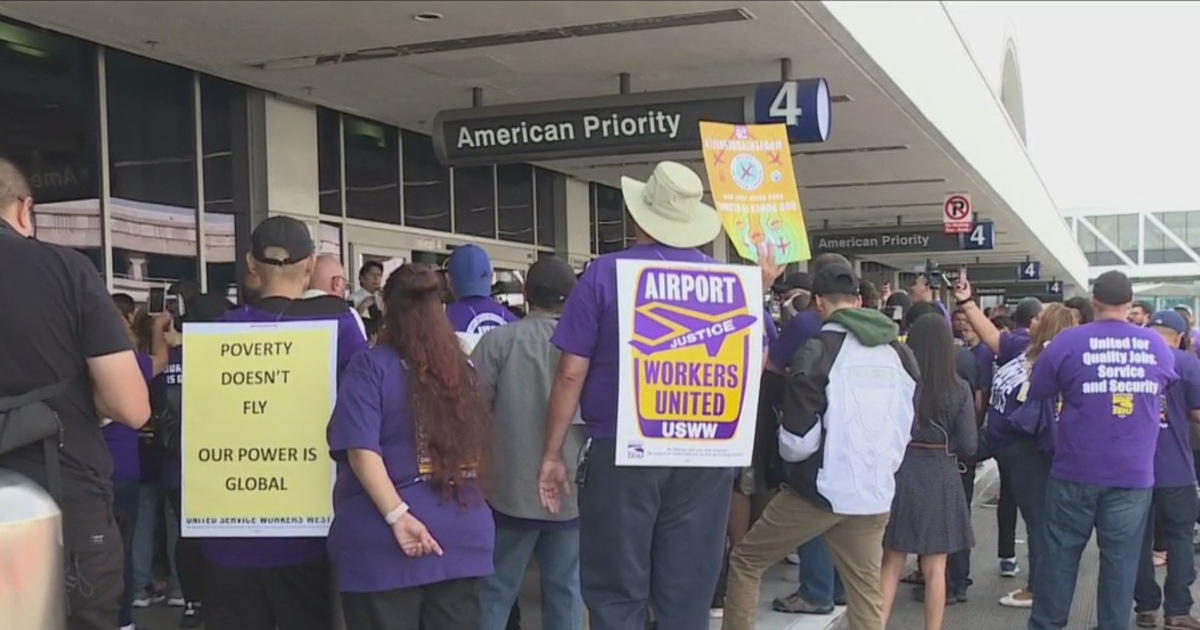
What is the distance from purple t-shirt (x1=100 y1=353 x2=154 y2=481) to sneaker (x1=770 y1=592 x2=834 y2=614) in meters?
3.62

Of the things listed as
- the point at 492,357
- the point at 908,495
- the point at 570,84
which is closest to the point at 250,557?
the point at 492,357

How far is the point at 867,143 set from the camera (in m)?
9.40

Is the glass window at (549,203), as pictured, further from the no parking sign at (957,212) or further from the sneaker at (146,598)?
the sneaker at (146,598)

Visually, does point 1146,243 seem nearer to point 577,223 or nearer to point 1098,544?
point 577,223

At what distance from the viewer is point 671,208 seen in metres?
3.76

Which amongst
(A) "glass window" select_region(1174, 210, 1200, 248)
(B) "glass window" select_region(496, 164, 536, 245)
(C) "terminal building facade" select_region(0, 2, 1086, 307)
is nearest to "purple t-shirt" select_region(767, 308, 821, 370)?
(C) "terminal building facade" select_region(0, 2, 1086, 307)

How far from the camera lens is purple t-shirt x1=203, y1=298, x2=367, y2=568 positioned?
342cm

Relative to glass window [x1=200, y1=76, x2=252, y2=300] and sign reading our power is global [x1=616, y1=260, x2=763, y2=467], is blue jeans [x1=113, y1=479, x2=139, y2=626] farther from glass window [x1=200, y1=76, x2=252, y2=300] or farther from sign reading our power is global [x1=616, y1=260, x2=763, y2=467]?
sign reading our power is global [x1=616, y1=260, x2=763, y2=467]

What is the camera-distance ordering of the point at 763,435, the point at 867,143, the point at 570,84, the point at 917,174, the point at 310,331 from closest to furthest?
1. the point at 310,331
2. the point at 763,435
3. the point at 570,84
4. the point at 867,143
5. the point at 917,174

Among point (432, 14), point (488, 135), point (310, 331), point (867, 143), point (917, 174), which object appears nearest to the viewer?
point (310, 331)

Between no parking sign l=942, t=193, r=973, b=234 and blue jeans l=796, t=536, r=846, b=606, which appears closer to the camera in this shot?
blue jeans l=796, t=536, r=846, b=606

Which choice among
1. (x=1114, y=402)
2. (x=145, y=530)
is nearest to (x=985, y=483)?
(x=1114, y=402)

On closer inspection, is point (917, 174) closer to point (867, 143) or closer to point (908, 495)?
point (867, 143)

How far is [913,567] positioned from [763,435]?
2717mm
